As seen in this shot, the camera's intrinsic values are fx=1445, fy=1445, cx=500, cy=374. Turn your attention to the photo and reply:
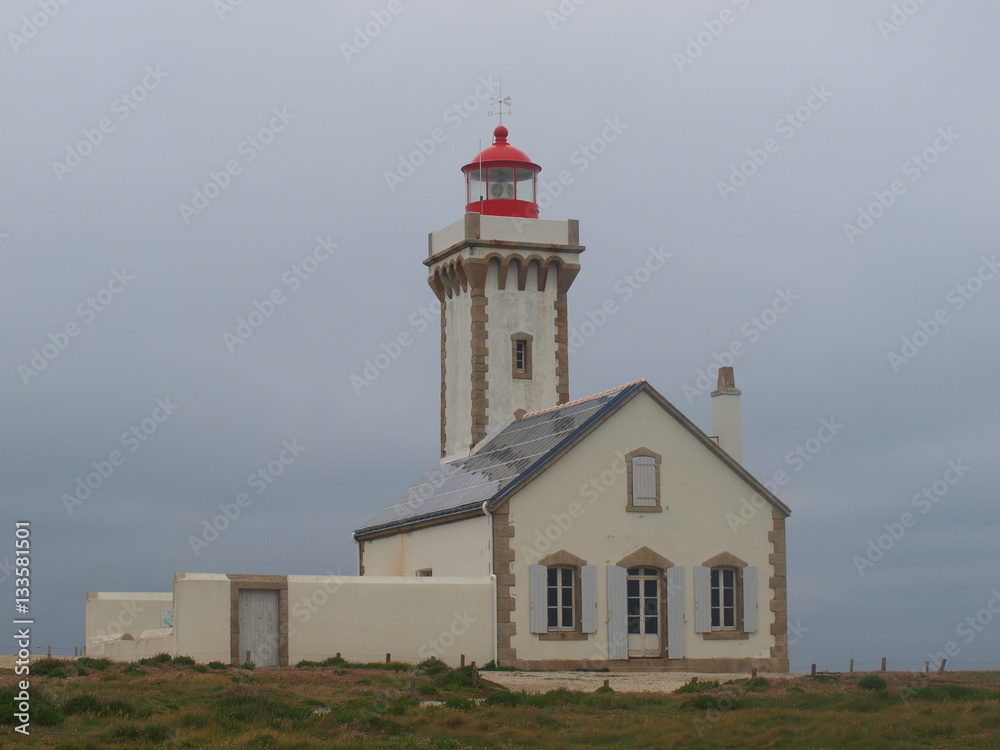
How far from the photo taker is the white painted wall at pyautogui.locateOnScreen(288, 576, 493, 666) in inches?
1132

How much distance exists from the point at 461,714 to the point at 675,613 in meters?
11.6

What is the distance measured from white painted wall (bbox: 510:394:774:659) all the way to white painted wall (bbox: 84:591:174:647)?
1021 cm

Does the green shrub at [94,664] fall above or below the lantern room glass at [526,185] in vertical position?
below

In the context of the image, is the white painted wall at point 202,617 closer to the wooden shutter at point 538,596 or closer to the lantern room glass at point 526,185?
the wooden shutter at point 538,596

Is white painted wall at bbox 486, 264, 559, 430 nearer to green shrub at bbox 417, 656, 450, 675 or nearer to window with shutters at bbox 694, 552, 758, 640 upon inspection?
window with shutters at bbox 694, 552, 758, 640

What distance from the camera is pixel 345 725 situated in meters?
19.2

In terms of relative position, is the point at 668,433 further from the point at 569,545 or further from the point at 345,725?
the point at 345,725

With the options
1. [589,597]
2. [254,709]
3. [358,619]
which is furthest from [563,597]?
[254,709]

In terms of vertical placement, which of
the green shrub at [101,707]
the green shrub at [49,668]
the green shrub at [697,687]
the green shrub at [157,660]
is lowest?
the green shrub at [697,687]

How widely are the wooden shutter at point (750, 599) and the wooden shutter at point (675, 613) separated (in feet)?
5.14

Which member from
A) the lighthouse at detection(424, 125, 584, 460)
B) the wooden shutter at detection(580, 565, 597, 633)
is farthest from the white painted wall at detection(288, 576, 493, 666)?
the lighthouse at detection(424, 125, 584, 460)

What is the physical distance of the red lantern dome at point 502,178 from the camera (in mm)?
40219

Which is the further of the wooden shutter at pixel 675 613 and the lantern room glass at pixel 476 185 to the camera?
the lantern room glass at pixel 476 185

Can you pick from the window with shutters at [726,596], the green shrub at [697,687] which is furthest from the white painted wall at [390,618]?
the green shrub at [697,687]
